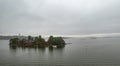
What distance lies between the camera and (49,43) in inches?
2682

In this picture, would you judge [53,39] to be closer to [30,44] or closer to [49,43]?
[49,43]

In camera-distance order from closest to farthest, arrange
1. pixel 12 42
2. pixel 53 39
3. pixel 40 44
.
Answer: pixel 40 44 → pixel 53 39 → pixel 12 42

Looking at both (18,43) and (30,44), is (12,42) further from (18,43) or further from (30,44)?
(30,44)

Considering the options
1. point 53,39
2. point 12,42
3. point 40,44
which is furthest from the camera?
point 12,42

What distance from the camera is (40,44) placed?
64.2 m

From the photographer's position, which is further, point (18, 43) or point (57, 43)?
point (18, 43)

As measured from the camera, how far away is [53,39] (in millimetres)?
69375

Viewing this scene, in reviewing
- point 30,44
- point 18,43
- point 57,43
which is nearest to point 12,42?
point 18,43

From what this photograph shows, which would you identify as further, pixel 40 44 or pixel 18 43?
pixel 18 43

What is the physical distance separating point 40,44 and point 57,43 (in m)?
8.39

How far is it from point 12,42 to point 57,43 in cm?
2556

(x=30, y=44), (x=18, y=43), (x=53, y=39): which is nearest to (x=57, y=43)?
(x=53, y=39)

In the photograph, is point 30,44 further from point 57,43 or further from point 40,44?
point 57,43

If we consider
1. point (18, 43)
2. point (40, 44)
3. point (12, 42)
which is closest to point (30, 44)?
point (40, 44)
